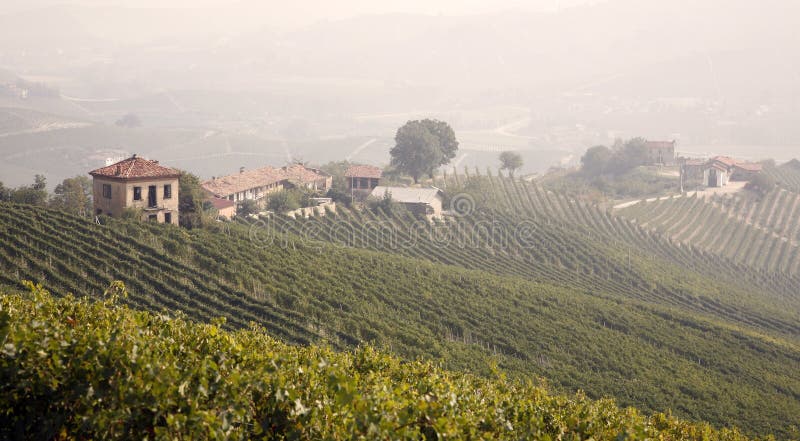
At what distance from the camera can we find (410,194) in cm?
7900

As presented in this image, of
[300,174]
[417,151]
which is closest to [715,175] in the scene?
[417,151]

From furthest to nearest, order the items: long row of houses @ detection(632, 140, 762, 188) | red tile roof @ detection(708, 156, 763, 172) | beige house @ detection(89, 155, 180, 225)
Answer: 1. red tile roof @ detection(708, 156, 763, 172)
2. long row of houses @ detection(632, 140, 762, 188)
3. beige house @ detection(89, 155, 180, 225)

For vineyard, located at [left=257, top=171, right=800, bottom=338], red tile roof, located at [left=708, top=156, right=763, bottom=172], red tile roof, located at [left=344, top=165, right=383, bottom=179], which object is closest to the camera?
vineyard, located at [left=257, top=171, right=800, bottom=338]

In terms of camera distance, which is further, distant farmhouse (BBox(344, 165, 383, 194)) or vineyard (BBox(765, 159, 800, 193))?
vineyard (BBox(765, 159, 800, 193))

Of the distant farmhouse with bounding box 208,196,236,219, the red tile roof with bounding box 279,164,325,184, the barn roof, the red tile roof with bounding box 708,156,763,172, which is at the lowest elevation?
the distant farmhouse with bounding box 208,196,236,219

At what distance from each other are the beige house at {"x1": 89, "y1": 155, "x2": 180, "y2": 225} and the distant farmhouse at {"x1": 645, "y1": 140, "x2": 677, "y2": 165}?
108220mm

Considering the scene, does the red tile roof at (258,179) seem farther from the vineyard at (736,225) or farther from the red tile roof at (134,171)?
the vineyard at (736,225)

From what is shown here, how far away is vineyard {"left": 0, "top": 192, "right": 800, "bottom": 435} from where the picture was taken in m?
34.4

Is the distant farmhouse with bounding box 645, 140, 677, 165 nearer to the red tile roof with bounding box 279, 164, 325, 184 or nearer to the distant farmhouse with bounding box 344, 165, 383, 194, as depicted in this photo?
the distant farmhouse with bounding box 344, 165, 383, 194

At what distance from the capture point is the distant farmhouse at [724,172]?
389 feet

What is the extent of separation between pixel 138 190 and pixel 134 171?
1.19m

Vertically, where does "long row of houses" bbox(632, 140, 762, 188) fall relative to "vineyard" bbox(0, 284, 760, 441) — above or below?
above

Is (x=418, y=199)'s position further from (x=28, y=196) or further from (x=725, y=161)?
(x=725, y=161)

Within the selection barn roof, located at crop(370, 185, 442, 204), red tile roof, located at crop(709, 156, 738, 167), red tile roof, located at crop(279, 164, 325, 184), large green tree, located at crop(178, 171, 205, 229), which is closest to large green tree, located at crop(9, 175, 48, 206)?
large green tree, located at crop(178, 171, 205, 229)
